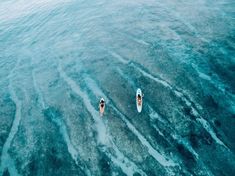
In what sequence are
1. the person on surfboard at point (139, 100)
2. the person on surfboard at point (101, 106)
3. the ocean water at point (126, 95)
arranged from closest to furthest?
the ocean water at point (126, 95)
the person on surfboard at point (139, 100)
the person on surfboard at point (101, 106)

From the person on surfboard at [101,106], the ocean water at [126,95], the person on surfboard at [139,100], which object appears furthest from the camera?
the person on surfboard at [101,106]

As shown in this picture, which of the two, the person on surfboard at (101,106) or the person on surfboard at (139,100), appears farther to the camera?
the person on surfboard at (101,106)

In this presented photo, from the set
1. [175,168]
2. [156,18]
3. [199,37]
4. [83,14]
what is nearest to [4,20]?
[83,14]

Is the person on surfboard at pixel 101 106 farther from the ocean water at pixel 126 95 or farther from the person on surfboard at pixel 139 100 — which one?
the person on surfboard at pixel 139 100

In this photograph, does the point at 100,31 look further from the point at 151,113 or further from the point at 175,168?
the point at 175,168

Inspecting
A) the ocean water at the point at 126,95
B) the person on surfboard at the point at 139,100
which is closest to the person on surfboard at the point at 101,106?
Answer: the ocean water at the point at 126,95

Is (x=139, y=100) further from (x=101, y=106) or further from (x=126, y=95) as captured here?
(x=101, y=106)

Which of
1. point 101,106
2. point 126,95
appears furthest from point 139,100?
point 101,106

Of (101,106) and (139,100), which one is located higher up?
(139,100)
